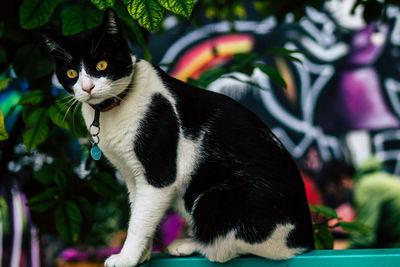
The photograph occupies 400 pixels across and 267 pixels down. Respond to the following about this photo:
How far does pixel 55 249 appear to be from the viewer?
255 centimetres

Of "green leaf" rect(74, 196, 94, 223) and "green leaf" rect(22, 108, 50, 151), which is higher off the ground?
"green leaf" rect(22, 108, 50, 151)

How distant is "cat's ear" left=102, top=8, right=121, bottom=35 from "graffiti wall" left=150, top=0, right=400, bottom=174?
2.07 m

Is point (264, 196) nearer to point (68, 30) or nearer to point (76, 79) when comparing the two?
point (76, 79)

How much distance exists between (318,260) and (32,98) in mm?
793

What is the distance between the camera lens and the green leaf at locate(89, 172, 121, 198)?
3.66 ft

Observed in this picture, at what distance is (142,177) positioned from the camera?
79cm

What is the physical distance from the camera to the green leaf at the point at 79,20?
94 centimetres

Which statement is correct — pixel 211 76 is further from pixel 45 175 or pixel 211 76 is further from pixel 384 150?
pixel 384 150

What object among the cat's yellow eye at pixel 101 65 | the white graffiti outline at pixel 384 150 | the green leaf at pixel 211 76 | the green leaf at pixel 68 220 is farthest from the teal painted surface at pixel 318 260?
A: the white graffiti outline at pixel 384 150

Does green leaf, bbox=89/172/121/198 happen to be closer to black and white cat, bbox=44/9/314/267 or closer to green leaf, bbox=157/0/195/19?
black and white cat, bbox=44/9/314/267

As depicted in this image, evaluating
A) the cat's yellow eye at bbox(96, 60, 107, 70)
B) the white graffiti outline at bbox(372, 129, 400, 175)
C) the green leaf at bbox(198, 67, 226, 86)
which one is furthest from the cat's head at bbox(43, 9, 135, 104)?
the white graffiti outline at bbox(372, 129, 400, 175)

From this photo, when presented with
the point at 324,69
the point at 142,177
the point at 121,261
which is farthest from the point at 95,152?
the point at 324,69

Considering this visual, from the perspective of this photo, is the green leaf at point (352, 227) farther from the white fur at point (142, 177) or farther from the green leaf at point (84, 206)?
the green leaf at point (84, 206)

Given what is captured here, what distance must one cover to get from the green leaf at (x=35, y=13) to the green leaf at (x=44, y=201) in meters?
0.46
